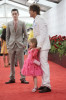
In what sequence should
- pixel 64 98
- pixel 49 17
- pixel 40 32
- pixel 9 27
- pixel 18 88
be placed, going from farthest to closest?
pixel 49 17 < pixel 9 27 < pixel 18 88 < pixel 40 32 < pixel 64 98

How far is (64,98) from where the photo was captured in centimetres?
325

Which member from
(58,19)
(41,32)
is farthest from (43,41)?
(58,19)

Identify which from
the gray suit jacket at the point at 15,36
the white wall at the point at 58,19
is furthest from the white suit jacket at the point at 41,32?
the white wall at the point at 58,19

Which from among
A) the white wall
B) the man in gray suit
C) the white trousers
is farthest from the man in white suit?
the white wall

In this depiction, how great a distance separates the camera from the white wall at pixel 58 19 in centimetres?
1027

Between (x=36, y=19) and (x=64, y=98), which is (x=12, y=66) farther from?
(x=64, y=98)

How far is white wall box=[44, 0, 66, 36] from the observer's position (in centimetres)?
1027

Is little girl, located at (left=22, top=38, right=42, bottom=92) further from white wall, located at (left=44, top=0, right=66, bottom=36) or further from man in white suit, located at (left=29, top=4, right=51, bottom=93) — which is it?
white wall, located at (left=44, top=0, right=66, bottom=36)

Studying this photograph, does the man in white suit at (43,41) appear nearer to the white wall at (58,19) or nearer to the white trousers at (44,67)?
the white trousers at (44,67)

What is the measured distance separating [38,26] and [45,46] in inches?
12.2

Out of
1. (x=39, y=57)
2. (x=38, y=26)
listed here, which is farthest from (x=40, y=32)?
(x=39, y=57)

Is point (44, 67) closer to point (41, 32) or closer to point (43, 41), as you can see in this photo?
point (43, 41)

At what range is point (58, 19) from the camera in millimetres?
11406

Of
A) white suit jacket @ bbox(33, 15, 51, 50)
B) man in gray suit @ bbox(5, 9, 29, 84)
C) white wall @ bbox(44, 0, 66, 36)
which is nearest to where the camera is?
white suit jacket @ bbox(33, 15, 51, 50)
